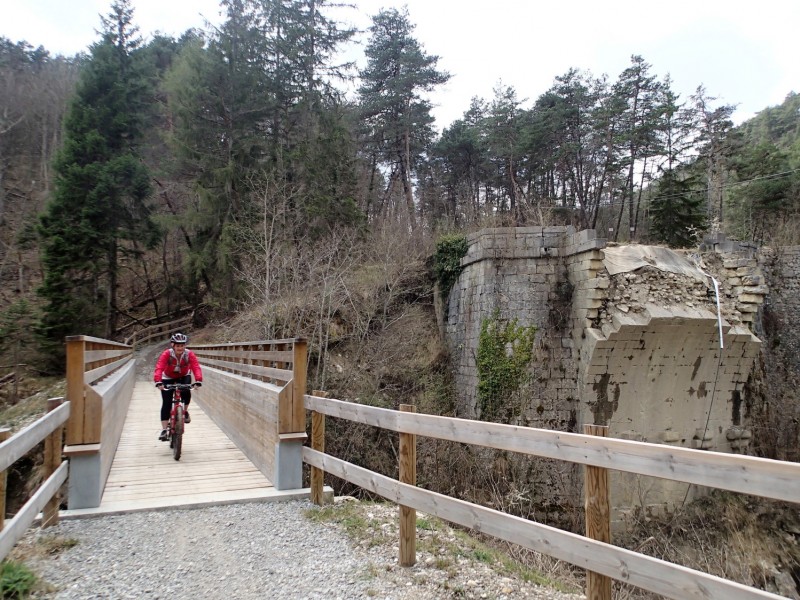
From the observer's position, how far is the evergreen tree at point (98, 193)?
20.5m

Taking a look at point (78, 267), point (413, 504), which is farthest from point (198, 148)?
point (413, 504)

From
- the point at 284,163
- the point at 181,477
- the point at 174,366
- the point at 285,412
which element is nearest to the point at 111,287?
the point at 284,163

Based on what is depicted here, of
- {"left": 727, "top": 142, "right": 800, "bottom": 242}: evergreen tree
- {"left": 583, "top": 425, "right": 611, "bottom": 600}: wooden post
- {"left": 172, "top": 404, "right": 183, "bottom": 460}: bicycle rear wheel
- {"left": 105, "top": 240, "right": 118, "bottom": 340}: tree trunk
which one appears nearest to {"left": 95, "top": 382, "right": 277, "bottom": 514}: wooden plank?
{"left": 172, "top": 404, "right": 183, "bottom": 460}: bicycle rear wheel

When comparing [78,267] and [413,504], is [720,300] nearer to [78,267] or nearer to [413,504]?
[413,504]

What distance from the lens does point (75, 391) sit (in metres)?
4.32

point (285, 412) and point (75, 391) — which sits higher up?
point (75, 391)

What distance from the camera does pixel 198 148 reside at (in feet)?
76.1

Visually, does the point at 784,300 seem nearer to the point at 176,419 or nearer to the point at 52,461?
the point at 176,419

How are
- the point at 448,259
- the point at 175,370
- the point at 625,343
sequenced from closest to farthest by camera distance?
the point at 175,370 → the point at 625,343 → the point at 448,259

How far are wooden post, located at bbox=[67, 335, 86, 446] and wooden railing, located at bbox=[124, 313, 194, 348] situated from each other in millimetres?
22810

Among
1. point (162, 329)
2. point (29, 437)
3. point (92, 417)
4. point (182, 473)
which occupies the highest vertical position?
point (162, 329)

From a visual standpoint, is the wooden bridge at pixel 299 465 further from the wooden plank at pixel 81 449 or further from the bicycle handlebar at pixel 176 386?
the bicycle handlebar at pixel 176 386

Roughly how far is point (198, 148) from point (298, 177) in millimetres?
5175

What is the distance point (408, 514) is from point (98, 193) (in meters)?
23.5
